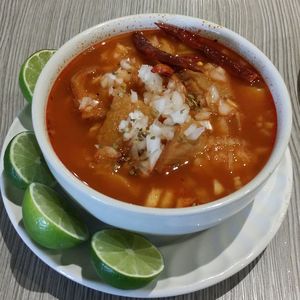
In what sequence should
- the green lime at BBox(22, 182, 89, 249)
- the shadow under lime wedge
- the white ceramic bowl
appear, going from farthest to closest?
the shadow under lime wedge → the green lime at BBox(22, 182, 89, 249) → the white ceramic bowl

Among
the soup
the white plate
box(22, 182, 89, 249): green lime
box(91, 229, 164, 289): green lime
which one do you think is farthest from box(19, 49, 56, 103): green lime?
box(91, 229, 164, 289): green lime

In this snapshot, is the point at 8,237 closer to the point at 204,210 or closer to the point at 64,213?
the point at 64,213

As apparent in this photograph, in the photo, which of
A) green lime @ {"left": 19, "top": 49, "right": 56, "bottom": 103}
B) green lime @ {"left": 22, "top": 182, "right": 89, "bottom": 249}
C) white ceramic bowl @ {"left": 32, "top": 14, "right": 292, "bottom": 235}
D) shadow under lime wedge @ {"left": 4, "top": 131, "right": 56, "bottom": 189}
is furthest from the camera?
green lime @ {"left": 19, "top": 49, "right": 56, "bottom": 103}

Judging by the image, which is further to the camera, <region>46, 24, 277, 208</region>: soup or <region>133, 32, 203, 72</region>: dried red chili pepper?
<region>133, 32, 203, 72</region>: dried red chili pepper

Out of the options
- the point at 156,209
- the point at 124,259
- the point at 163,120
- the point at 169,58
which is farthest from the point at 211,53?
the point at 124,259

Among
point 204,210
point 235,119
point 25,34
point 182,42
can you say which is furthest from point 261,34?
point 204,210

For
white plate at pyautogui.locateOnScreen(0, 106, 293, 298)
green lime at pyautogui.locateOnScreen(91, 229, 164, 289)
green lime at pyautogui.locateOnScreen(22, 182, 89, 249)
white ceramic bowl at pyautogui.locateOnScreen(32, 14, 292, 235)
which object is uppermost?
white ceramic bowl at pyautogui.locateOnScreen(32, 14, 292, 235)

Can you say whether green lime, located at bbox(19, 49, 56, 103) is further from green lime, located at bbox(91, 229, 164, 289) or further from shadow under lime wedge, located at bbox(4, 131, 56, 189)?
green lime, located at bbox(91, 229, 164, 289)

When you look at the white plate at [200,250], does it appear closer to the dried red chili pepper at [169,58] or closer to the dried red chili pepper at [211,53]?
the dried red chili pepper at [211,53]
